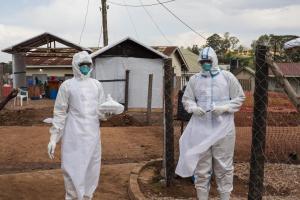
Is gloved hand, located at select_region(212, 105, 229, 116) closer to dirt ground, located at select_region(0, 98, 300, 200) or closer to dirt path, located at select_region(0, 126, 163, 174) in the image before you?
dirt ground, located at select_region(0, 98, 300, 200)

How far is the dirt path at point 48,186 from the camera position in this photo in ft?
20.2

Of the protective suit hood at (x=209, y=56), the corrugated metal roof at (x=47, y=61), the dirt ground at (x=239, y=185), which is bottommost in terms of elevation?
the dirt ground at (x=239, y=185)

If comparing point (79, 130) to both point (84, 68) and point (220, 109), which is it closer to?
point (84, 68)

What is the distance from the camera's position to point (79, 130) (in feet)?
17.0

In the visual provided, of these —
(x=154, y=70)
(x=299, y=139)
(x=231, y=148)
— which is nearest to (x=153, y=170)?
(x=231, y=148)

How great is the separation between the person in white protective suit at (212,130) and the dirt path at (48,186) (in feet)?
5.05

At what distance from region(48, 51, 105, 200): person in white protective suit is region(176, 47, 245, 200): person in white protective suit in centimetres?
99

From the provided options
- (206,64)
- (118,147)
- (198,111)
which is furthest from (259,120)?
(118,147)

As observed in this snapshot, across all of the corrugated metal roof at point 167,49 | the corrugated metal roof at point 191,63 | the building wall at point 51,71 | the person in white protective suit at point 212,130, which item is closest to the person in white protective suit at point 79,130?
the person in white protective suit at point 212,130

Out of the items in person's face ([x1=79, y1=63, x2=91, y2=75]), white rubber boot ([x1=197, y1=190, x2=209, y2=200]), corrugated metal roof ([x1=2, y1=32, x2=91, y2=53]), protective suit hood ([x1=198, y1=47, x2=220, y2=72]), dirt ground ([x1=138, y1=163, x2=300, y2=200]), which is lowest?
dirt ground ([x1=138, y1=163, x2=300, y2=200])

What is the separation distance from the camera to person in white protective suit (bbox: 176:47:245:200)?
5.06 m

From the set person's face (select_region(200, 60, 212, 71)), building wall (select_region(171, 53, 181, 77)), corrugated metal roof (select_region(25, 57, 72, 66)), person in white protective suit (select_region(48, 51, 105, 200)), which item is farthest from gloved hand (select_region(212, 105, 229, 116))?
corrugated metal roof (select_region(25, 57, 72, 66))

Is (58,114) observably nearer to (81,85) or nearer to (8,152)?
(81,85)

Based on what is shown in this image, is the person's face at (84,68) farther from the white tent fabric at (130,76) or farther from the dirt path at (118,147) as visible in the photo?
the white tent fabric at (130,76)
